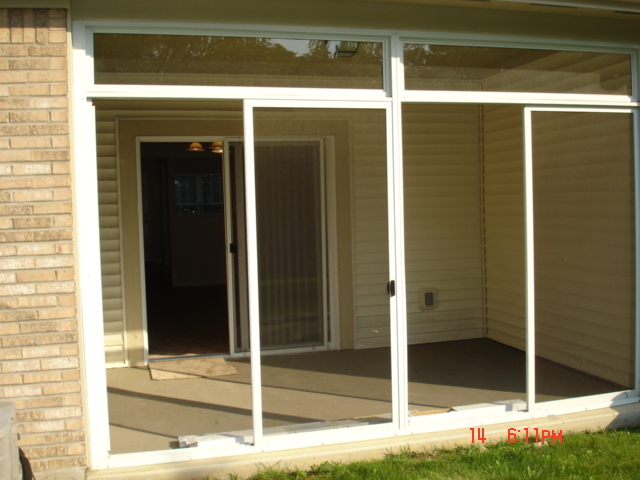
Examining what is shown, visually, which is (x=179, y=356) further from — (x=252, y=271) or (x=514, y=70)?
(x=514, y=70)

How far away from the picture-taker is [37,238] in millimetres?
2990

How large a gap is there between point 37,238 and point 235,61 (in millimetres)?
1420

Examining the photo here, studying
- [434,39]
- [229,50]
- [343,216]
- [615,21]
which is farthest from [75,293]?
[615,21]

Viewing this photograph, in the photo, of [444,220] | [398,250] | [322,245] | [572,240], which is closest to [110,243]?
[322,245]

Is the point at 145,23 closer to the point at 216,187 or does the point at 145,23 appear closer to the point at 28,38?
the point at 28,38

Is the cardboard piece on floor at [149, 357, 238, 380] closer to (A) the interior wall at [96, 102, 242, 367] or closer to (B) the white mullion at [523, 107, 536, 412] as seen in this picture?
(A) the interior wall at [96, 102, 242, 367]

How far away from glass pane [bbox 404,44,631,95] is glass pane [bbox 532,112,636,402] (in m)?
0.34

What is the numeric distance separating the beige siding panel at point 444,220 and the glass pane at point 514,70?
7.18ft

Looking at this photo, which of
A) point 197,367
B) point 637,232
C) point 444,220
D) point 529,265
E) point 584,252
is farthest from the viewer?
point 444,220

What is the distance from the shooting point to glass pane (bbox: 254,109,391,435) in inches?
207

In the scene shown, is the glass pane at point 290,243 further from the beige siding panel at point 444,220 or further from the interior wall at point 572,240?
the interior wall at point 572,240

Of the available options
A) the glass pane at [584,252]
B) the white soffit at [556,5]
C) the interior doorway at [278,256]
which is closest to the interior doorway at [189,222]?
the interior doorway at [278,256]

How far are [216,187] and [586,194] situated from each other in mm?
7216

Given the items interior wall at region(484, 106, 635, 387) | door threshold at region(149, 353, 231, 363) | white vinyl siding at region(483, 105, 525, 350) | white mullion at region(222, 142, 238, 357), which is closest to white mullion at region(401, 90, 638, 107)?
interior wall at region(484, 106, 635, 387)
